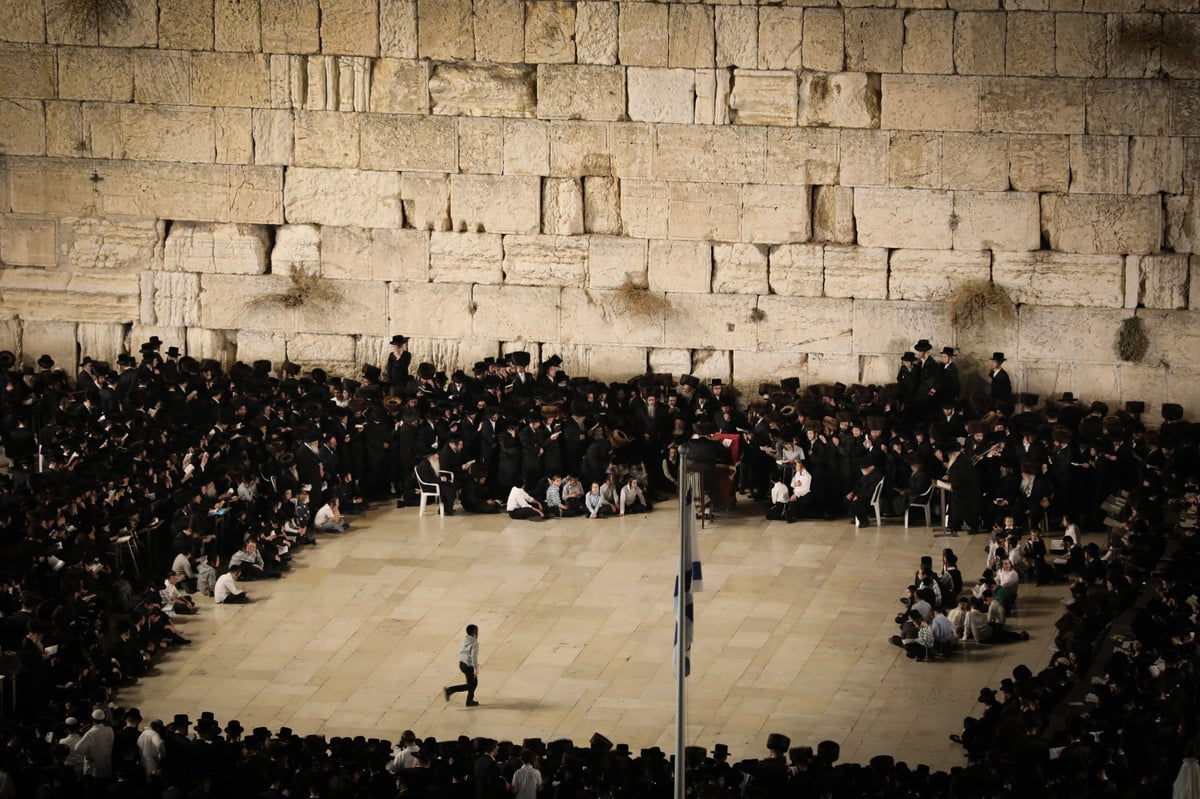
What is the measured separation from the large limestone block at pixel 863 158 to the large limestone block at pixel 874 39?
2.92ft

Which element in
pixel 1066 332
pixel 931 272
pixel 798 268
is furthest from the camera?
pixel 798 268

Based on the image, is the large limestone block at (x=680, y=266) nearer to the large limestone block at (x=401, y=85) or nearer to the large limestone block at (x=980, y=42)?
the large limestone block at (x=401, y=85)

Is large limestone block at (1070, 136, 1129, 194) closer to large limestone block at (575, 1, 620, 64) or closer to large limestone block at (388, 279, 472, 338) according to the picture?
large limestone block at (575, 1, 620, 64)

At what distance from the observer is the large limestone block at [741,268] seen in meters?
34.6

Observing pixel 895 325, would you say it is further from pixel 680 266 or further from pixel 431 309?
pixel 431 309

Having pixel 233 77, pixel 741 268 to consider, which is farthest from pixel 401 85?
pixel 741 268

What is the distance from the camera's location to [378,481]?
32.5 metres

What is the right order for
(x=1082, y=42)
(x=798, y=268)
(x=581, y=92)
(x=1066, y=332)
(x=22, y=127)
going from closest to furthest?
(x=1082, y=42)
(x=1066, y=332)
(x=581, y=92)
(x=798, y=268)
(x=22, y=127)

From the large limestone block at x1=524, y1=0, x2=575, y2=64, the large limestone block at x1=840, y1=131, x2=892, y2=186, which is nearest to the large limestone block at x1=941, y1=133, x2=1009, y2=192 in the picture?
the large limestone block at x1=840, y1=131, x2=892, y2=186

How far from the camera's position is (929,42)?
3341 cm

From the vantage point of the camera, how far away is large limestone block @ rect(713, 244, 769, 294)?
34.6 m

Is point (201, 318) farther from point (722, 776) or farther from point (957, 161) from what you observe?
point (722, 776)

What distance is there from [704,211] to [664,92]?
5.54 feet

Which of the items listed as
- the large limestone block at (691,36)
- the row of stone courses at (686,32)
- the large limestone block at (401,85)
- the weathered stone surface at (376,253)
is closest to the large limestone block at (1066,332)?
the row of stone courses at (686,32)
